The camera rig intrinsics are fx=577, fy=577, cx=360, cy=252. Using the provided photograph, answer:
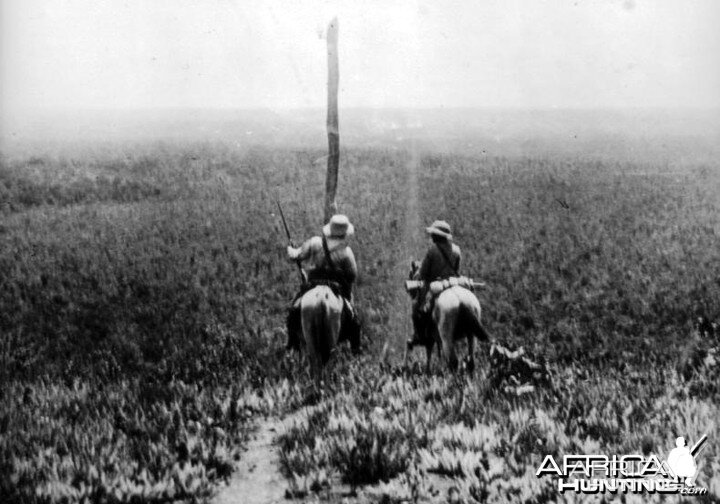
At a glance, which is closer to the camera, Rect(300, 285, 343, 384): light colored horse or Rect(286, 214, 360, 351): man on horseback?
Rect(300, 285, 343, 384): light colored horse

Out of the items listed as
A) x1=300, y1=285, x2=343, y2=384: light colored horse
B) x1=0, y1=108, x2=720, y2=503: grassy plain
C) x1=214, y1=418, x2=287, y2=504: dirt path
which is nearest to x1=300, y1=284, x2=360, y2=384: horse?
x1=300, y1=285, x2=343, y2=384: light colored horse

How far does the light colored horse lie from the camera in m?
5.80

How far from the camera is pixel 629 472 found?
13.1 feet

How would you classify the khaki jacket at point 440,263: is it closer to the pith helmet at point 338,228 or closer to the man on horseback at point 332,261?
the man on horseback at point 332,261

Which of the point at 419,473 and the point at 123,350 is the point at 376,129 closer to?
the point at 123,350

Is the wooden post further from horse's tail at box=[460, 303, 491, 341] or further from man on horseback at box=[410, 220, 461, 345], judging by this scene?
horse's tail at box=[460, 303, 491, 341]

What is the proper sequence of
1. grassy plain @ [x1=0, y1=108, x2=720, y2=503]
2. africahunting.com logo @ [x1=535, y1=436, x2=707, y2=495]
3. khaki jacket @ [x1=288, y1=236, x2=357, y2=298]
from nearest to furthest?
africahunting.com logo @ [x1=535, y1=436, x2=707, y2=495], grassy plain @ [x1=0, y1=108, x2=720, y2=503], khaki jacket @ [x1=288, y1=236, x2=357, y2=298]

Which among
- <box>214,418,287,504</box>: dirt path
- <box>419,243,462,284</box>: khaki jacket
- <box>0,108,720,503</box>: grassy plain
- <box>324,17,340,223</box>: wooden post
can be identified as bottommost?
<box>214,418,287,504</box>: dirt path

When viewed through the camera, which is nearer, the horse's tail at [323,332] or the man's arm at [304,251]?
the horse's tail at [323,332]

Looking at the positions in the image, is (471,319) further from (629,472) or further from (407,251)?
(407,251)

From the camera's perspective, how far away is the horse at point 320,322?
5.80 meters

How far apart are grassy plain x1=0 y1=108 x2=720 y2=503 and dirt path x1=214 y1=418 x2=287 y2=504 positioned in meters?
0.13

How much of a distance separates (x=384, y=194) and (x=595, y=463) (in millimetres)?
11486

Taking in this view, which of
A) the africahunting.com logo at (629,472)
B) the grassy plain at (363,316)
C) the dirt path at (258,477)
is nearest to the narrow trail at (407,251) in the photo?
the grassy plain at (363,316)
